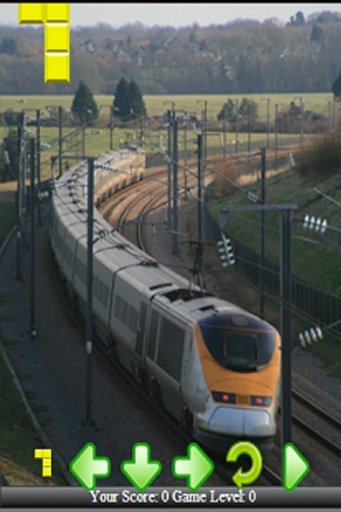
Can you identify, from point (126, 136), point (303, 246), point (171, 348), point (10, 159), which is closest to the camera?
point (171, 348)

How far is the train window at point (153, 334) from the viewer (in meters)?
31.8

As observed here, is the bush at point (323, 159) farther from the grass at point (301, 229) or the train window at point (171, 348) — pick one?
the train window at point (171, 348)

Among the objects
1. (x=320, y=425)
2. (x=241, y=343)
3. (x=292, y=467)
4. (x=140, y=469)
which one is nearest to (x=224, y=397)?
(x=241, y=343)

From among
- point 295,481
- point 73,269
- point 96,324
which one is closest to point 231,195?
point 73,269

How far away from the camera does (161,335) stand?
102 feet

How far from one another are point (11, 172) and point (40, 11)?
95.3 m

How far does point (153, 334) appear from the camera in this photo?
105 feet

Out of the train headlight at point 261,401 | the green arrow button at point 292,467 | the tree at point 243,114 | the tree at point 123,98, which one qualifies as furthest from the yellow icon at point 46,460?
the tree at point 243,114

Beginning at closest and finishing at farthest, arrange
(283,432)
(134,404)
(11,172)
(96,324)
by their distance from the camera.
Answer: (283,432)
(134,404)
(96,324)
(11,172)

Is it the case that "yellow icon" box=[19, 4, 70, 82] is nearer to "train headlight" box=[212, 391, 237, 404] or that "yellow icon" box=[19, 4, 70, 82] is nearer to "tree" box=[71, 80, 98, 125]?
"train headlight" box=[212, 391, 237, 404]

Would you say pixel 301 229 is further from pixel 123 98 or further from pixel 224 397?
pixel 123 98

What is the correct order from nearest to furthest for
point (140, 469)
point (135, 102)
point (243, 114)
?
point (140, 469)
point (135, 102)
point (243, 114)

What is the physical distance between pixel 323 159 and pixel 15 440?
51.2 m

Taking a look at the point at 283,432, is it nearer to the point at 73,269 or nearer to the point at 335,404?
the point at 335,404
